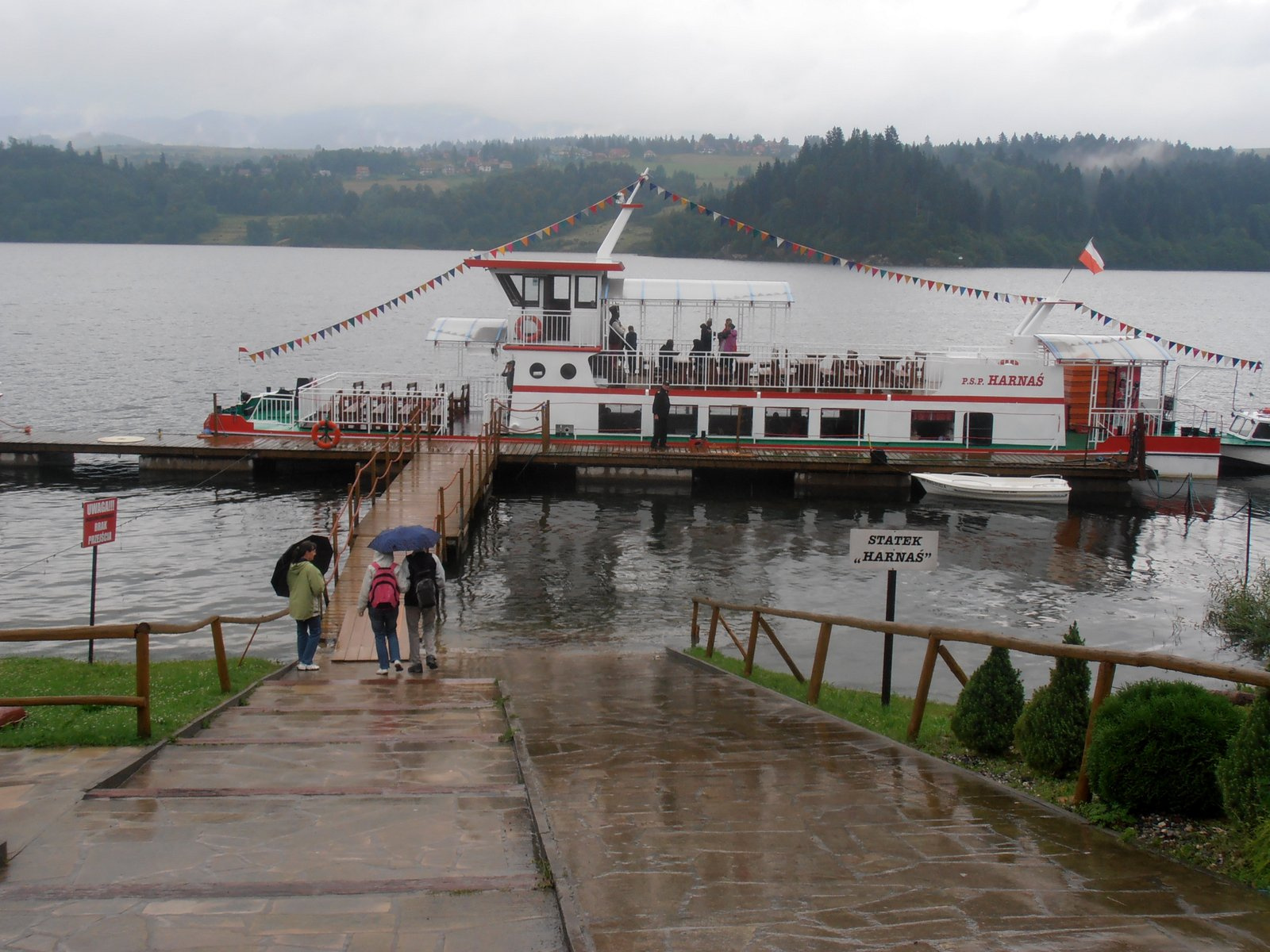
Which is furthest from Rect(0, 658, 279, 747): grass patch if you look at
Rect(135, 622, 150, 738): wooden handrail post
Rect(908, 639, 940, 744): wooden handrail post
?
Rect(908, 639, 940, 744): wooden handrail post

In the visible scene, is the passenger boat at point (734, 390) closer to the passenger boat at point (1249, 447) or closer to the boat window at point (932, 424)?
the boat window at point (932, 424)

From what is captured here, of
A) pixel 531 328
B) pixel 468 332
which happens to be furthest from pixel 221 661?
pixel 468 332

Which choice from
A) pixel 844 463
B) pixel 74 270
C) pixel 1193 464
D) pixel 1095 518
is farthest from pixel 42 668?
pixel 74 270

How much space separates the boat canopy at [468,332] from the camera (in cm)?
3594

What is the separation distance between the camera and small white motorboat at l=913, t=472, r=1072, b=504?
3266 centimetres

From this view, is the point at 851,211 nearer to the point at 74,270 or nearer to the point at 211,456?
the point at 74,270

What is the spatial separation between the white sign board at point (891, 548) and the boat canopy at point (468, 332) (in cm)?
2573

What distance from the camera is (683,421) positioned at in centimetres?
3528

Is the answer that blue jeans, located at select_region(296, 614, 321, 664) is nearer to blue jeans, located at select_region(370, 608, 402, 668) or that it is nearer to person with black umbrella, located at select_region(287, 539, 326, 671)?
person with black umbrella, located at select_region(287, 539, 326, 671)

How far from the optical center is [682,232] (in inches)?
6988

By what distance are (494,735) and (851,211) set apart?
6293 inches

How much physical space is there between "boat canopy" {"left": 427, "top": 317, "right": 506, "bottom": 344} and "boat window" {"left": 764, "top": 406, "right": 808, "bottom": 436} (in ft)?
28.0

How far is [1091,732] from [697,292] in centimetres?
2785

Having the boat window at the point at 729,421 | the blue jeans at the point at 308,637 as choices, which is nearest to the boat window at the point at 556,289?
the boat window at the point at 729,421
